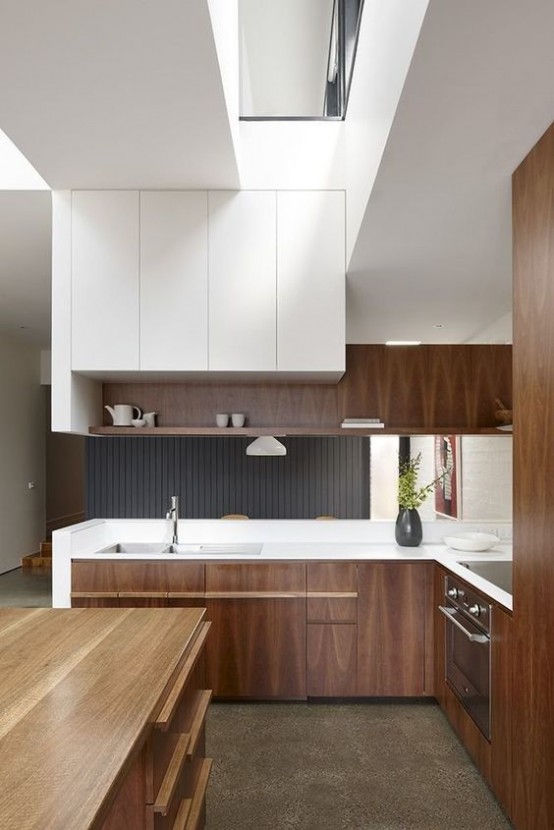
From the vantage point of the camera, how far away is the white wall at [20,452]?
7273 millimetres

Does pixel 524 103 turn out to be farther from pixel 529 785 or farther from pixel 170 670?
pixel 529 785

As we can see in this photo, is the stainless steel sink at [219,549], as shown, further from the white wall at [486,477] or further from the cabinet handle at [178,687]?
the cabinet handle at [178,687]

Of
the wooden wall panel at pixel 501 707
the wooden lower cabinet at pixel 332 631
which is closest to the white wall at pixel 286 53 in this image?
the wooden lower cabinet at pixel 332 631

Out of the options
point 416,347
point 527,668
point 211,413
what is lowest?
point 527,668

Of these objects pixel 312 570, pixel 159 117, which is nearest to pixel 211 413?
pixel 312 570

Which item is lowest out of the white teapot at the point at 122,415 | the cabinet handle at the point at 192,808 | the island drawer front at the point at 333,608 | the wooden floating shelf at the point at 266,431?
the cabinet handle at the point at 192,808

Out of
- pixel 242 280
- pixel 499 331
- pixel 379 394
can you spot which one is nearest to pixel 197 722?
pixel 242 280

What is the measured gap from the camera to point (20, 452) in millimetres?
7664

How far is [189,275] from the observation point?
335 cm

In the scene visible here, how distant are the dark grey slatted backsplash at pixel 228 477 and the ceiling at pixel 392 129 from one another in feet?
5.53

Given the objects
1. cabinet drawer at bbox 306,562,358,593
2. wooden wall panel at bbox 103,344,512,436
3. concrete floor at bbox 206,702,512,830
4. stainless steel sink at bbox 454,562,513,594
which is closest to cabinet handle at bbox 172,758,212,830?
concrete floor at bbox 206,702,512,830

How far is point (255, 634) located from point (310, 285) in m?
1.90

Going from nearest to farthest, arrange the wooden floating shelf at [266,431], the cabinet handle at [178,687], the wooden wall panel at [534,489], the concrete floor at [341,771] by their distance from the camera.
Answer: the cabinet handle at [178,687]
the wooden wall panel at [534,489]
the concrete floor at [341,771]
the wooden floating shelf at [266,431]

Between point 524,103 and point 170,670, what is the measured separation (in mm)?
1722
